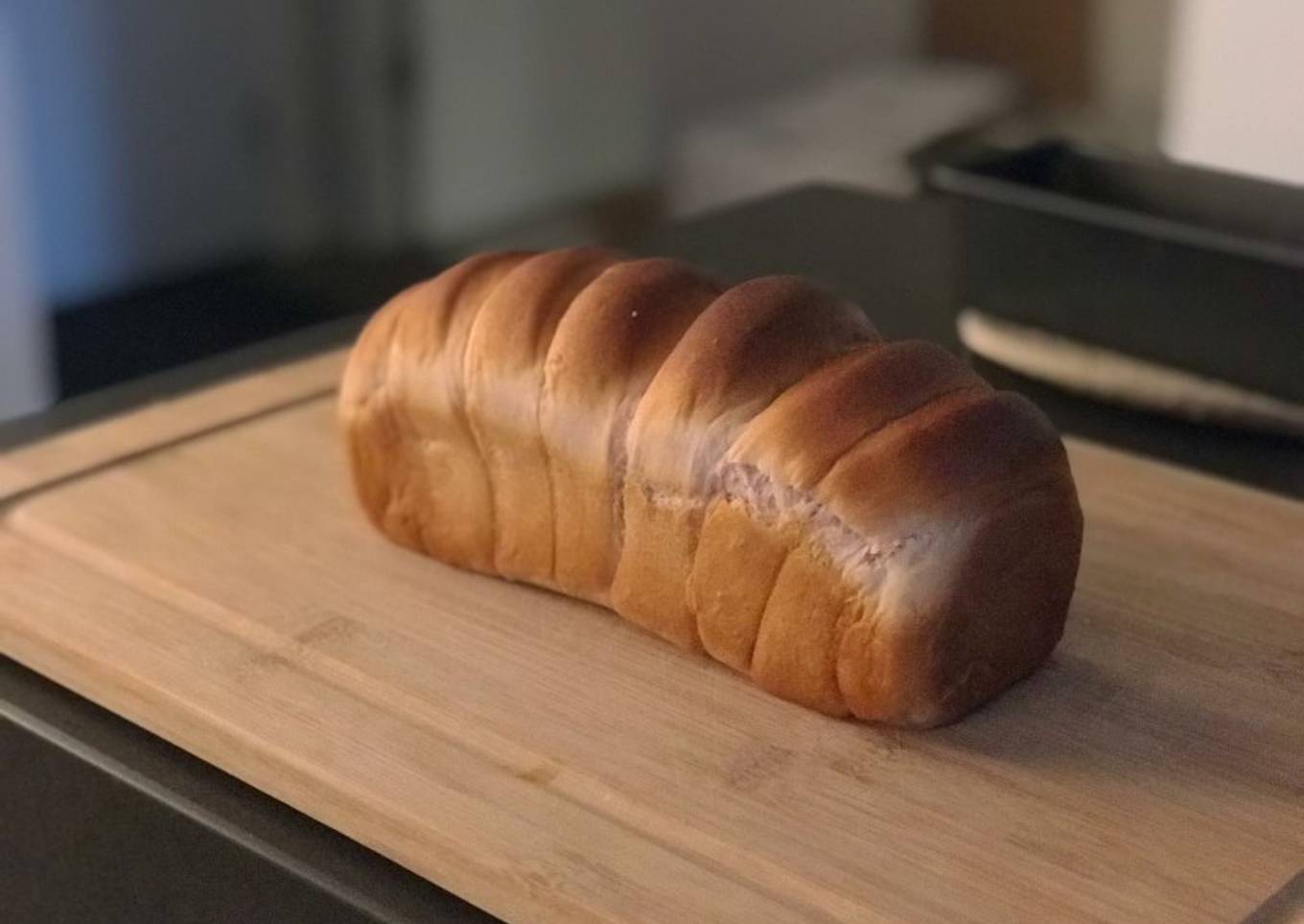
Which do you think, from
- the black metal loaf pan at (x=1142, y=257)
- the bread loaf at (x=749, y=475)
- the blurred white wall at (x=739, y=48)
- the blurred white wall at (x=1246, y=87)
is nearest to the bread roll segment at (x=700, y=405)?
the bread loaf at (x=749, y=475)

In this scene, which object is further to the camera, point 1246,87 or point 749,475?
point 1246,87

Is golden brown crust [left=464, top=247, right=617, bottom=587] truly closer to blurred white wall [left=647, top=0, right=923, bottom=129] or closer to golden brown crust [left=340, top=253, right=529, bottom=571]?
golden brown crust [left=340, top=253, right=529, bottom=571]

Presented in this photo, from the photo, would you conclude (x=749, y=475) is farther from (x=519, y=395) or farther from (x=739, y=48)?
(x=739, y=48)

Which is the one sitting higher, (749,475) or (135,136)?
(749,475)

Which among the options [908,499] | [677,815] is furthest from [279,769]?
[908,499]

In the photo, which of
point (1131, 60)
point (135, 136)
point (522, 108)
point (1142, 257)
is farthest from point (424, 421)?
point (522, 108)

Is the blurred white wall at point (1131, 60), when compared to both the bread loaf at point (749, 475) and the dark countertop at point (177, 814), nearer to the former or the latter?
the dark countertop at point (177, 814)
